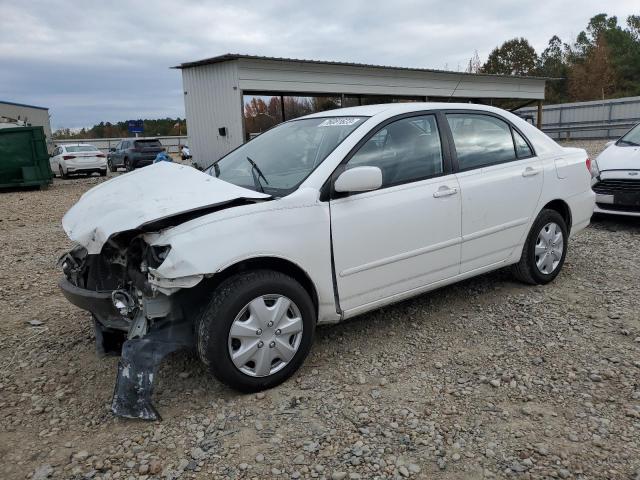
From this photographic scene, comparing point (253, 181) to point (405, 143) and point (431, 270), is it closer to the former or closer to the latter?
point (405, 143)

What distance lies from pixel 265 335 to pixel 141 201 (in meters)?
1.06

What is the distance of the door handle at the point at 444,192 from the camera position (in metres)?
3.70

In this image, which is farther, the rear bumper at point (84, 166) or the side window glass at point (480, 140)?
the rear bumper at point (84, 166)

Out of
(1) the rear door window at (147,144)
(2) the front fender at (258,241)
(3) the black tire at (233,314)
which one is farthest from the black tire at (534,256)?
(1) the rear door window at (147,144)

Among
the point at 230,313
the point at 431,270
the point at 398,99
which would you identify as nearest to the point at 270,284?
the point at 230,313

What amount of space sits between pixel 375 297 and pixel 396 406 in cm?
78

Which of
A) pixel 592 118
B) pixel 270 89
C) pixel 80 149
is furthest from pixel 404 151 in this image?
pixel 592 118

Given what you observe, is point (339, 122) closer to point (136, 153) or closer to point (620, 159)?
point (620, 159)

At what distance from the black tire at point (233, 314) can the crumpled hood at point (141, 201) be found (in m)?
0.47

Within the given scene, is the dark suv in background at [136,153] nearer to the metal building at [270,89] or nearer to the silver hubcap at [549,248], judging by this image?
the metal building at [270,89]

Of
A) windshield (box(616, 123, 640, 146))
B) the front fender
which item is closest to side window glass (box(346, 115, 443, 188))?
the front fender

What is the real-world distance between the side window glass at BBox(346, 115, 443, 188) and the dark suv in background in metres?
20.8

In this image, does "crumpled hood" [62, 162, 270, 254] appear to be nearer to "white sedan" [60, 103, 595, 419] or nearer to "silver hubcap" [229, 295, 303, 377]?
"white sedan" [60, 103, 595, 419]

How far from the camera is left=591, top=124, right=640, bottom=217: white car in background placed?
21.6 ft
